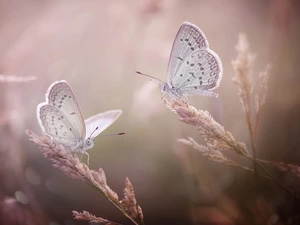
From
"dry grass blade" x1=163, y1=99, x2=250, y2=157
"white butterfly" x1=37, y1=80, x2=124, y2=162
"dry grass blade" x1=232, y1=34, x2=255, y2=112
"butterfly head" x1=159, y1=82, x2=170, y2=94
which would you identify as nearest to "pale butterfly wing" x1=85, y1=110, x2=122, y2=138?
"white butterfly" x1=37, y1=80, x2=124, y2=162

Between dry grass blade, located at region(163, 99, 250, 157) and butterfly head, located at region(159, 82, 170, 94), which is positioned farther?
butterfly head, located at region(159, 82, 170, 94)

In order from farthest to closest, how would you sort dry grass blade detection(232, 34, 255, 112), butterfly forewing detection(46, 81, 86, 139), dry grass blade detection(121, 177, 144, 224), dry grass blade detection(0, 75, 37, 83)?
dry grass blade detection(0, 75, 37, 83)
butterfly forewing detection(46, 81, 86, 139)
dry grass blade detection(121, 177, 144, 224)
dry grass blade detection(232, 34, 255, 112)

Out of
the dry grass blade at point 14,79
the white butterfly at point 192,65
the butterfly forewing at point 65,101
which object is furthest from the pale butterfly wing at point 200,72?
the dry grass blade at point 14,79

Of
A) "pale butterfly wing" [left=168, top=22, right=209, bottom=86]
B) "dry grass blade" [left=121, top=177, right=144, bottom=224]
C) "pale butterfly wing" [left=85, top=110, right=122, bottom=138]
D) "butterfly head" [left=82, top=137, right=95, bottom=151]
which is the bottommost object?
"dry grass blade" [left=121, top=177, right=144, bottom=224]

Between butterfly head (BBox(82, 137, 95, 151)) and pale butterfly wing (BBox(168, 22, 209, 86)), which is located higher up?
pale butterfly wing (BBox(168, 22, 209, 86))

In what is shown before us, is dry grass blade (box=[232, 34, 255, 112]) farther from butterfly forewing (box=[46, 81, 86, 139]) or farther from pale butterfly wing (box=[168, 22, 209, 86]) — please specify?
butterfly forewing (box=[46, 81, 86, 139])

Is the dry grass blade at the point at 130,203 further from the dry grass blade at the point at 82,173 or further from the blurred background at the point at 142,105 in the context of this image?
the blurred background at the point at 142,105

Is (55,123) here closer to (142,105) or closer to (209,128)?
(142,105)

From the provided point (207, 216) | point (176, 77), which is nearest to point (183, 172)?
point (207, 216)
